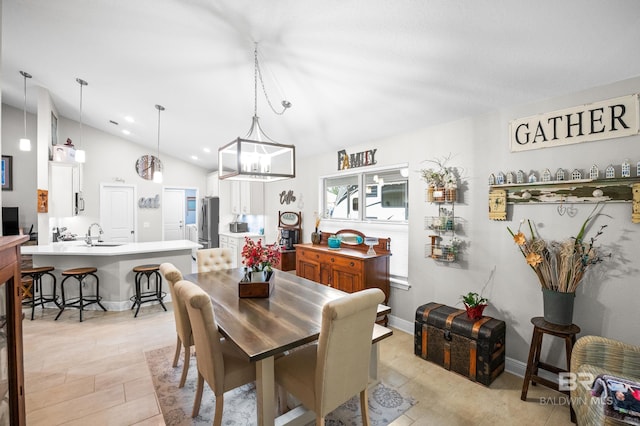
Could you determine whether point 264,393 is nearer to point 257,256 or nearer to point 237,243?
point 257,256

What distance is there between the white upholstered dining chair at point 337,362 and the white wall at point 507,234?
164 centimetres

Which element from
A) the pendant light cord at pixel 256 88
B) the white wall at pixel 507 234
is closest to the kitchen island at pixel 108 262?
the pendant light cord at pixel 256 88

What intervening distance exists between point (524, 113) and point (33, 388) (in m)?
4.69

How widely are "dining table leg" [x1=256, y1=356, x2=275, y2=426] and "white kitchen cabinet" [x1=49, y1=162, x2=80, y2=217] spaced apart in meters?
5.03

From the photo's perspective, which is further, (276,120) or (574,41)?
(276,120)

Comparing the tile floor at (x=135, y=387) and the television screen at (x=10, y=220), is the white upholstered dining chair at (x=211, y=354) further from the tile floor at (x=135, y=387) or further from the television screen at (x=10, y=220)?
the television screen at (x=10, y=220)

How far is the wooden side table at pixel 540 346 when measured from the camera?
2.18 metres

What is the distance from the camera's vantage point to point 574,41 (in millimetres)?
1856

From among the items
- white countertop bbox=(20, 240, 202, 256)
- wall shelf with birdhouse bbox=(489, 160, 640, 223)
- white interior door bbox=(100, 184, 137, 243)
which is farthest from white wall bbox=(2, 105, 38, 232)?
wall shelf with birdhouse bbox=(489, 160, 640, 223)

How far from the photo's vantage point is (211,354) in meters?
1.78

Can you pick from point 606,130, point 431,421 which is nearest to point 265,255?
point 431,421

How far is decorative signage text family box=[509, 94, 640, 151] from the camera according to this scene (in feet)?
6.93

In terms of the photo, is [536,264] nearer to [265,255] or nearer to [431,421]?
[431,421]

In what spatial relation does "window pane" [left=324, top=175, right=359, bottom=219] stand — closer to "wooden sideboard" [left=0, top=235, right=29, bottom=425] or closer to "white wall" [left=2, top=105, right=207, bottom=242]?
"wooden sideboard" [left=0, top=235, right=29, bottom=425]
